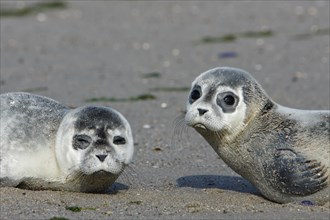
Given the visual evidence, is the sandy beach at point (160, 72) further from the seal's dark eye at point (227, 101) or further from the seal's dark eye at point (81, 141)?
the seal's dark eye at point (227, 101)

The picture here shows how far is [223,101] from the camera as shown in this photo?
612 cm

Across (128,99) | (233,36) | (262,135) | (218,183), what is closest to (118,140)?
(262,135)

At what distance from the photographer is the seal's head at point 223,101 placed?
603 centimetres

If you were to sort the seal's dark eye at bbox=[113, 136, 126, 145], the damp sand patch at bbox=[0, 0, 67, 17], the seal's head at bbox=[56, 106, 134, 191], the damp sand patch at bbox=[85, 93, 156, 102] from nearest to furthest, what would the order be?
the seal's head at bbox=[56, 106, 134, 191] < the seal's dark eye at bbox=[113, 136, 126, 145] < the damp sand patch at bbox=[85, 93, 156, 102] < the damp sand patch at bbox=[0, 0, 67, 17]

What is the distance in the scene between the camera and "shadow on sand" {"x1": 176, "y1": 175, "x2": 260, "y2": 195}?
673cm

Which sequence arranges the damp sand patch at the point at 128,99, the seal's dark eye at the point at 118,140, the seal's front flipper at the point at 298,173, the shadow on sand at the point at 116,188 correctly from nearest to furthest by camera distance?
the seal's front flipper at the point at 298,173 < the seal's dark eye at the point at 118,140 < the shadow on sand at the point at 116,188 < the damp sand patch at the point at 128,99

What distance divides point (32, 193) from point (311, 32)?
7.92 meters

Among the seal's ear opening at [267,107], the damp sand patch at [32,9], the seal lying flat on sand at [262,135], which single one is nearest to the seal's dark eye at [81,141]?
the seal lying flat on sand at [262,135]

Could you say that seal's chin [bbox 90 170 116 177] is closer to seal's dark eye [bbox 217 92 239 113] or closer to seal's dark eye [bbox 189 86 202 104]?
seal's dark eye [bbox 189 86 202 104]

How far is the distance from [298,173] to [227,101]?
2.14 ft

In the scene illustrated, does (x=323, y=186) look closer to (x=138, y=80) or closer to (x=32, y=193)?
(x=32, y=193)

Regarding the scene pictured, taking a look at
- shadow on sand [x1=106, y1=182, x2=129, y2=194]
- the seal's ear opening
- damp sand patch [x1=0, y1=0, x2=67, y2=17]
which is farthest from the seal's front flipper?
damp sand patch [x1=0, y1=0, x2=67, y2=17]

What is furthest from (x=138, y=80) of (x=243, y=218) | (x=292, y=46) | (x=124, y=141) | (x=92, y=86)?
(x=243, y=218)

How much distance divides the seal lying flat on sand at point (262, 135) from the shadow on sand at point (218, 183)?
1.52ft
